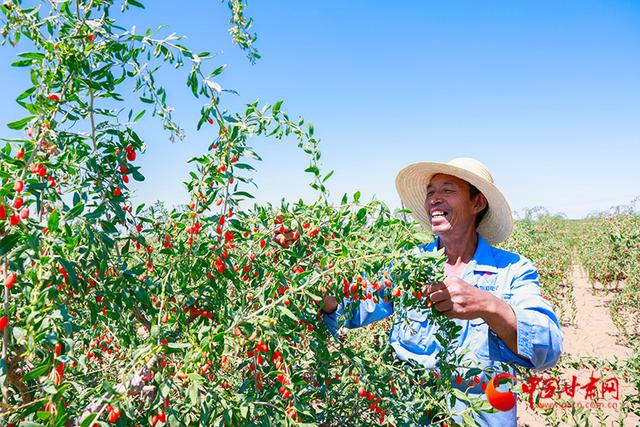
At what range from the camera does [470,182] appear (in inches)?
88.5

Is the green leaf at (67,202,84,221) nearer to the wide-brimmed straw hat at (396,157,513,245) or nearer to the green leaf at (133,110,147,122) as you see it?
the green leaf at (133,110,147,122)

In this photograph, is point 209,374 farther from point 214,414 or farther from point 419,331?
point 419,331

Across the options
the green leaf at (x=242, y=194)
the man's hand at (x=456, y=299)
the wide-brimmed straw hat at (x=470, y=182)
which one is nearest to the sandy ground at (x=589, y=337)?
the wide-brimmed straw hat at (x=470, y=182)

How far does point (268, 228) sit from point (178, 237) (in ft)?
1.02

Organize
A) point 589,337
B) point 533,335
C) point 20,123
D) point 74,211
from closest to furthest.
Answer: point 74,211 → point 20,123 → point 533,335 → point 589,337

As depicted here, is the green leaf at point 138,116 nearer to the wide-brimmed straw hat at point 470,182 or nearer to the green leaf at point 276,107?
the green leaf at point 276,107

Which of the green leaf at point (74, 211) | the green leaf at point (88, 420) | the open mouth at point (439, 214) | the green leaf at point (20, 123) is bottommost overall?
the green leaf at point (88, 420)

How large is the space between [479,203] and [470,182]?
0.19 m

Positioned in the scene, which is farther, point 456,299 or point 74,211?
point 456,299

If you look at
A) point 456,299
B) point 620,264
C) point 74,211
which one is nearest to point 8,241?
point 74,211

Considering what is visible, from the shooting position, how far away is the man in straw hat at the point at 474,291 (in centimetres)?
160

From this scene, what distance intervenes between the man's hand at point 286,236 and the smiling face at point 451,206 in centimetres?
92

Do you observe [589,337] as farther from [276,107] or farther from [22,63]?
[22,63]

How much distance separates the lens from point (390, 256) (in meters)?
1.21
